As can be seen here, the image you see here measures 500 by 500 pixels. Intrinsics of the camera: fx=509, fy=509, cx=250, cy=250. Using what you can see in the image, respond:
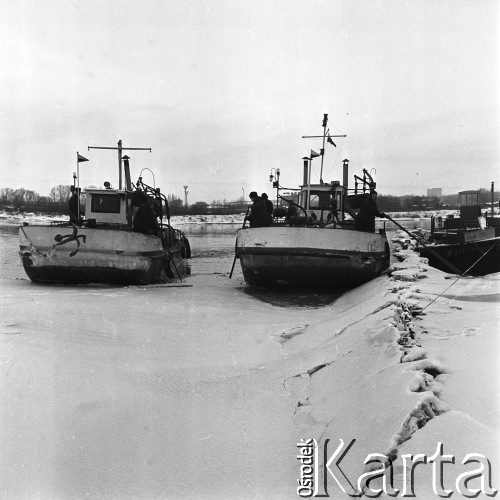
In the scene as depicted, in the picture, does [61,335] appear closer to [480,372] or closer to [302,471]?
[302,471]

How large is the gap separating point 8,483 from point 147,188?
1151cm

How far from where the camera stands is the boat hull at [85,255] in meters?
10.9

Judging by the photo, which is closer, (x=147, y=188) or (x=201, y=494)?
(x=201, y=494)

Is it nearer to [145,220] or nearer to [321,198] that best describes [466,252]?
[321,198]

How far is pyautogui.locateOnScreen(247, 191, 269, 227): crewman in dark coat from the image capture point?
460 inches

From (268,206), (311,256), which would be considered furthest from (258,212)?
(311,256)

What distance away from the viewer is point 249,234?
1112 cm

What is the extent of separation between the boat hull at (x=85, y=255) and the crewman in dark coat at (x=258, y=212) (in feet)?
8.15

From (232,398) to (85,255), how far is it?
782 centimetres

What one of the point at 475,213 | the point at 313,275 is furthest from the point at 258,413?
the point at 475,213

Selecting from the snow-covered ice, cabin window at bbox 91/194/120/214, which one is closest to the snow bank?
the snow-covered ice

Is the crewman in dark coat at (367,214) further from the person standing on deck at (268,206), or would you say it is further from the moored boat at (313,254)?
the person standing on deck at (268,206)

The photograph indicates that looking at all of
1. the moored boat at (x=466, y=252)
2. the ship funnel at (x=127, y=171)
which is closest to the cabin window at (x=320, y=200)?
the moored boat at (x=466, y=252)

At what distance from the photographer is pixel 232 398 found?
12.7 ft
